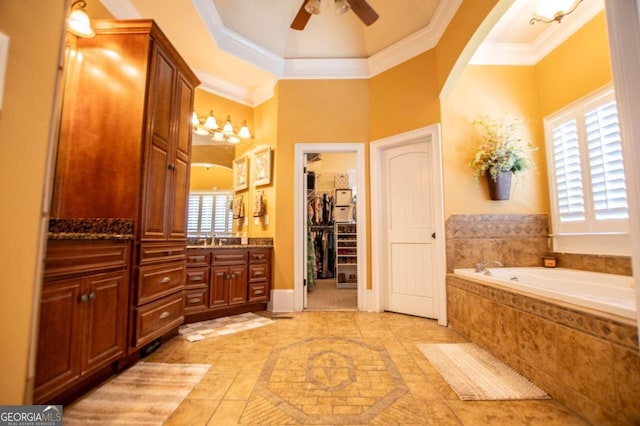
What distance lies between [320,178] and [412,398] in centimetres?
529

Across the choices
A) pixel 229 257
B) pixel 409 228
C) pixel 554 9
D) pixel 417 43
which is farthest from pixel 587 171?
pixel 229 257

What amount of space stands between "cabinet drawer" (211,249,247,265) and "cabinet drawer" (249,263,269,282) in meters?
0.15

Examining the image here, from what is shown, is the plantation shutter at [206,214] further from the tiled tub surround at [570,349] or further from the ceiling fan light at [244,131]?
the tiled tub surround at [570,349]

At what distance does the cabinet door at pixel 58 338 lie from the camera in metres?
1.15

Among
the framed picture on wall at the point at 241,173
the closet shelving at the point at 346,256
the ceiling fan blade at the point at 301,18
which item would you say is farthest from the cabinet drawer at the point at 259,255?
the ceiling fan blade at the point at 301,18

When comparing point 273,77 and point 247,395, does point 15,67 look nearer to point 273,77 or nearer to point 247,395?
point 247,395

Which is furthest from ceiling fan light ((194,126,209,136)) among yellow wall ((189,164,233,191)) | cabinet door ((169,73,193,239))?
cabinet door ((169,73,193,239))

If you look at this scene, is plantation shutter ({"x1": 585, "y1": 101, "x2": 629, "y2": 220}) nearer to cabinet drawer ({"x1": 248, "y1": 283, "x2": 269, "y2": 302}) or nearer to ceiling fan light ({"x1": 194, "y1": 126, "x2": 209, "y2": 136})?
cabinet drawer ({"x1": 248, "y1": 283, "x2": 269, "y2": 302})

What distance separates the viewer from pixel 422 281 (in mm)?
2926

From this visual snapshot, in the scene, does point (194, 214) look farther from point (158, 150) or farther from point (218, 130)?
point (158, 150)

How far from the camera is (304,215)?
3.31m

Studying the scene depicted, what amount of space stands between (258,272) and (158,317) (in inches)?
50.1

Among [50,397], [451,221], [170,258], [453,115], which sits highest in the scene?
[453,115]

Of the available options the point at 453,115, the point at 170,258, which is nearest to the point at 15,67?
the point at 170,258
